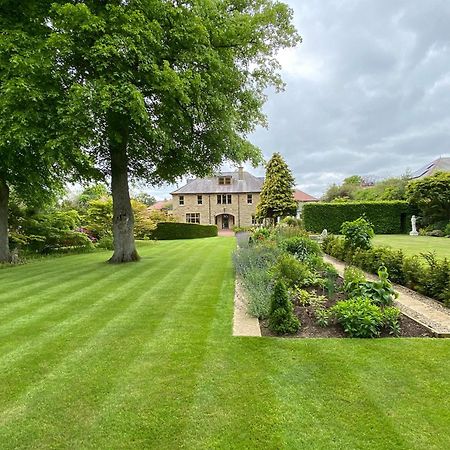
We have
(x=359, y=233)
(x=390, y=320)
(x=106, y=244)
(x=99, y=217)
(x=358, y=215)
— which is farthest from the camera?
(x=358, y=215)

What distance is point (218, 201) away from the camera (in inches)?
1786

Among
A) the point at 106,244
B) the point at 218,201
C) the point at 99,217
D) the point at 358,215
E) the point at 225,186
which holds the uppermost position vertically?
the point at 225,186

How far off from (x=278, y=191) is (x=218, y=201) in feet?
41.7

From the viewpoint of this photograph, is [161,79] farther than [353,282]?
Yes

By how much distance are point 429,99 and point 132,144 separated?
21.2 metres

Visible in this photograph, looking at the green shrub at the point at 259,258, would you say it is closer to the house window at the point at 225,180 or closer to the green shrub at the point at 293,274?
the green shrub at the point at 293,274

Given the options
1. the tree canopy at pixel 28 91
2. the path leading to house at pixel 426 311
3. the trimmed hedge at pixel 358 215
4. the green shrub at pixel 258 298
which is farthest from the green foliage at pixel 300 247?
the trimmed hedge at pixel 358 215

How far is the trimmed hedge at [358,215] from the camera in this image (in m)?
27.0

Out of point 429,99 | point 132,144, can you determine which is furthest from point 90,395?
point 429,99

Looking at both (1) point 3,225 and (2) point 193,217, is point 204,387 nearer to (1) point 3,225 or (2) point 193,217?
(1) point 3,225

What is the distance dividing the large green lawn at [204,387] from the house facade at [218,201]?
3984 cm

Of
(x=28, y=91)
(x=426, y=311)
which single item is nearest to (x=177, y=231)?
(x=28, y=91)

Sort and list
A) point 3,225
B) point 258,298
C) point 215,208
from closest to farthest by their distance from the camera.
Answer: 1. point 258,298
2. point 3,225
3. point 215,208

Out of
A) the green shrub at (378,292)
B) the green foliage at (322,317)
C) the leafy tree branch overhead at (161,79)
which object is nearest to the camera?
the green foliage at (322,317)
